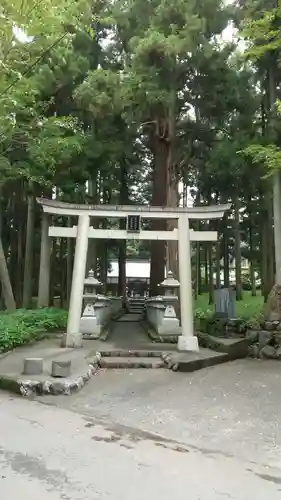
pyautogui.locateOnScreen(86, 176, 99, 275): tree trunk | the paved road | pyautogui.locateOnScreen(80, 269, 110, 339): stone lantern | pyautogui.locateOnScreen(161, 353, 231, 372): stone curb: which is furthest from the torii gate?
pyautogui.locateOnScreen(86, 176, 99, 275): tree trunk

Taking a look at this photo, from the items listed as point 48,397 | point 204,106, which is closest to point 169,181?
point 204,106

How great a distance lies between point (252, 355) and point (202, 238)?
9.82 ft

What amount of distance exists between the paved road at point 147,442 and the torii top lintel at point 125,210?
4474 millimetres

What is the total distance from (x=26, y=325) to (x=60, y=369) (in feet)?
15.7

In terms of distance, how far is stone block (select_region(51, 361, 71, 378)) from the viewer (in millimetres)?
7754

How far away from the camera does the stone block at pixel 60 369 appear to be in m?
Answer: 7.75

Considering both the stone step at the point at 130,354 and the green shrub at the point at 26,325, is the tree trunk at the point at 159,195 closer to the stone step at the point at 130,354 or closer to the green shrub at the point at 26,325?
the green shrub at the point at 26,325

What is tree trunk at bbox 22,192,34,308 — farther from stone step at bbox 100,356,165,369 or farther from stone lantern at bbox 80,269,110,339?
stone step at bbox 100,356,165,369

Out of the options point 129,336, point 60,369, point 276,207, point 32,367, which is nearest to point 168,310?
point 129,336

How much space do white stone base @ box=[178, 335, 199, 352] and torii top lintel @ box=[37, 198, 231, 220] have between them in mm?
2925

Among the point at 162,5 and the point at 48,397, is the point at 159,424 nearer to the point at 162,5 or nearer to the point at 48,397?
the point at 48,397

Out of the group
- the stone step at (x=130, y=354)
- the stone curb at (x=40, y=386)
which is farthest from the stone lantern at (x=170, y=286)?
the stone curb at (x=40, y=386)

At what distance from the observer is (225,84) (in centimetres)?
1406

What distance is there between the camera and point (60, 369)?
7770 millimetres
